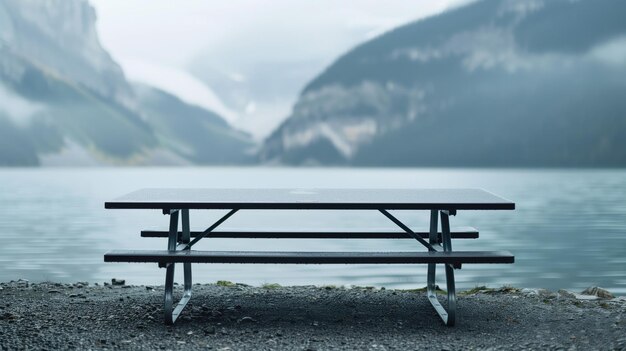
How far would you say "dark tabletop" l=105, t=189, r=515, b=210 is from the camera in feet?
20.4

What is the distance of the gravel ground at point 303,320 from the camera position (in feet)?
20.5

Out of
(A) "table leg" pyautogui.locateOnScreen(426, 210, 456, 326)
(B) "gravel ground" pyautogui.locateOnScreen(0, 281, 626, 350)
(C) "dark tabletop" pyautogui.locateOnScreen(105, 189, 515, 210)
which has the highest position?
(C) "dark tabletop" pyautogui.locateOnScreen(105, 189, 515, 210)

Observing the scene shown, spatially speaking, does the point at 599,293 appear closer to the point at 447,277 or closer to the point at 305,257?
the point at 447,277

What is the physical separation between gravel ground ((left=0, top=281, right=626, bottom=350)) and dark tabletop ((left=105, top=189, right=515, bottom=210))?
1121 millimetres

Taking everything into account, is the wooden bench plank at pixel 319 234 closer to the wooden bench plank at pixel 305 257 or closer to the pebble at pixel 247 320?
the pebble at pixel 247 320

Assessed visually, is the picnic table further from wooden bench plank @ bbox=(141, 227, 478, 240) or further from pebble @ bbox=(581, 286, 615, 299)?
pebble @ bbox=(581, 286, 615, 299)

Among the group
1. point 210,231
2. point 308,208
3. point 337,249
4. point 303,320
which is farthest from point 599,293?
point 337,249

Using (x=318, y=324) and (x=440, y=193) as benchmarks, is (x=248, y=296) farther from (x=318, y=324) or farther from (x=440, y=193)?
(x=440, y=193)

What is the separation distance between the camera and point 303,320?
23.4 ft

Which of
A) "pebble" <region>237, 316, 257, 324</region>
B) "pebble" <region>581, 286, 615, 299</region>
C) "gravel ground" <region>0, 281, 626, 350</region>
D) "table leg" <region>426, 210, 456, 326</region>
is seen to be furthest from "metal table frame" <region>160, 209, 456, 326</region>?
"pebble" <region>581, 286, 615, 299</region>

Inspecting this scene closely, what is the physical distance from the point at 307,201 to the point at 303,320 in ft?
4.66

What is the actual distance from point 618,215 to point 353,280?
31.6 m

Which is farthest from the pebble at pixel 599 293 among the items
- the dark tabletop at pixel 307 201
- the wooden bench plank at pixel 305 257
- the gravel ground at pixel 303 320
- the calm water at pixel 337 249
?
the calm water at pixel 337 249

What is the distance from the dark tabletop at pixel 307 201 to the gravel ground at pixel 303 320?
1.12 meters
